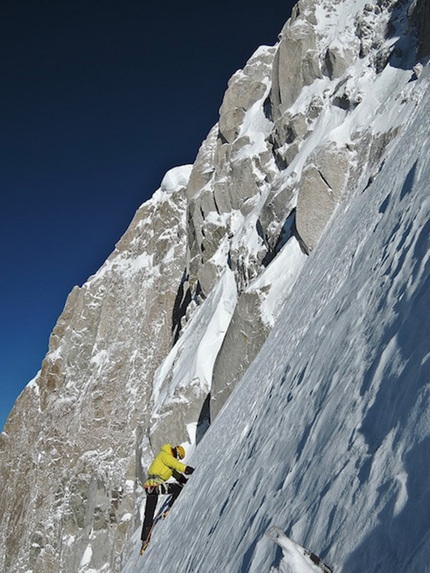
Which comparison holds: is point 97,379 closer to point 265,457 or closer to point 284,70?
point 284,70

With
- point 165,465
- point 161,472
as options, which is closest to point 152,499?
point 161,472

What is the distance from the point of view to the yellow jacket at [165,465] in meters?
10.1

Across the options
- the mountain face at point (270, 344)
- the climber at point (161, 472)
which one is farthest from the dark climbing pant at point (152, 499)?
the mountain face at point (270, 344)

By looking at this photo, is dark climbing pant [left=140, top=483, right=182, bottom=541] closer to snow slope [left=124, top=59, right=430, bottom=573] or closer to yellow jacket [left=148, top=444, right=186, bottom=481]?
yellow jacket [left=148, top=444, right=186, bottom=481]

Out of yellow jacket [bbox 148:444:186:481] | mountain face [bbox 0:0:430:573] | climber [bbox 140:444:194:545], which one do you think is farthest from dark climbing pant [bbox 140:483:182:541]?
mountain face [bbox 0:0:430:573]

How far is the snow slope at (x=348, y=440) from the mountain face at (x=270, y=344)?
19 mm

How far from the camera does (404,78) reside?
59.1 ft

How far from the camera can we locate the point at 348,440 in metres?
3.11

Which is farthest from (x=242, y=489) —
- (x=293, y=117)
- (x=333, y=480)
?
(x=293, y=117)

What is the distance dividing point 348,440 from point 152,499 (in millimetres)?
8171

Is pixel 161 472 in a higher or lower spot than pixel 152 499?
higher

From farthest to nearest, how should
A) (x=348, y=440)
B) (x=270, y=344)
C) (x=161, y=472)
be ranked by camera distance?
1. (x=270, y=344)
2. (x=161, y=472)
3. (x=348, y=440)

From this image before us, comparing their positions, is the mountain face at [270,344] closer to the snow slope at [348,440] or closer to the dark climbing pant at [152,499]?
the snow slope at [348,440]

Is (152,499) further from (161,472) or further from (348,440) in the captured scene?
(348,440)
